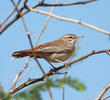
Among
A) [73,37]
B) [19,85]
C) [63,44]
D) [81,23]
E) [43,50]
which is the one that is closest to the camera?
[81,23]

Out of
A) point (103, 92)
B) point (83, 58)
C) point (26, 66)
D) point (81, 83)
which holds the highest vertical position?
point (26, 66)

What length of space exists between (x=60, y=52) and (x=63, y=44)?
591 mm

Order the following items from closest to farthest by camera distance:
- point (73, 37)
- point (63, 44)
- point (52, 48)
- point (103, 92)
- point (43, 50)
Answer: point (103, 92)
point (43, 50)
point (52, 48)
point (63, 44)
point (73, 37)

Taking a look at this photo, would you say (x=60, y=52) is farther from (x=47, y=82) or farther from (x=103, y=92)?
(x=47, y=82)

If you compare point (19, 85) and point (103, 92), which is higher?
point (19, 85)

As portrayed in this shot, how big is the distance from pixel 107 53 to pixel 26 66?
1.24 meters

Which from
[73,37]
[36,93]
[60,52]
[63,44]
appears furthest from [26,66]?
[73,37]

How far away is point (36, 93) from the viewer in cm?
124

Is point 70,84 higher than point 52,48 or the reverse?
the reverse

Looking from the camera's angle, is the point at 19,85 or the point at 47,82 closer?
the point at 47,82

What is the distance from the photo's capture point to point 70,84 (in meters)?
1.26

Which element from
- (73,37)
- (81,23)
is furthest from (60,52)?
(81,23)

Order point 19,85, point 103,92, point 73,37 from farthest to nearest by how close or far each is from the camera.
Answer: point 73,37 < point 19,85 < point 103,92

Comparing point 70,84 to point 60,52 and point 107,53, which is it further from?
point 60,52
